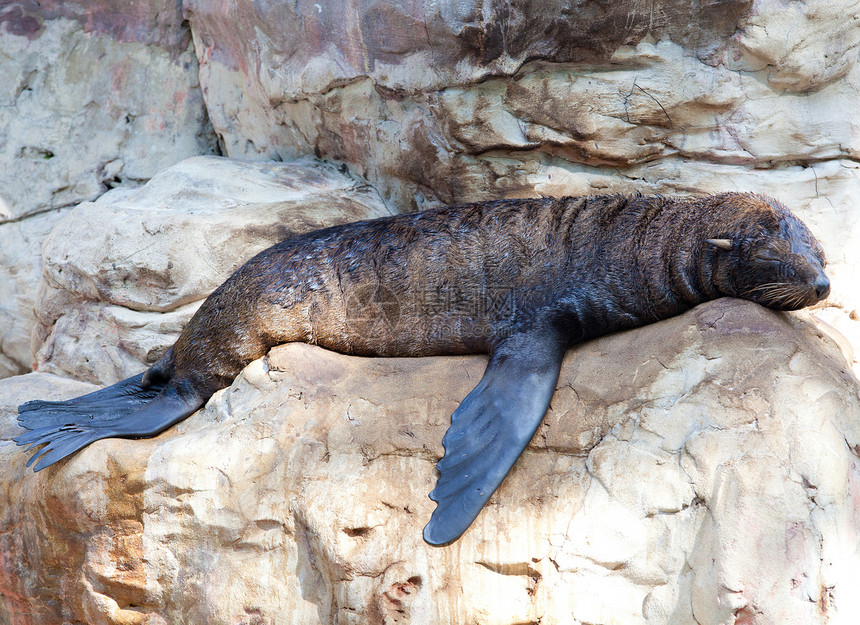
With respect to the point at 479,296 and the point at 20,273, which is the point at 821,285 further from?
the point at 20,273

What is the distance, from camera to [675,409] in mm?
3135

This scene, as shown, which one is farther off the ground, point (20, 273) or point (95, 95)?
point (95, 95)

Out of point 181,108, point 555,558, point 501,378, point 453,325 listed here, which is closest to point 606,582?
point 555,558

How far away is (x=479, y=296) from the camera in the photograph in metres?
4.02

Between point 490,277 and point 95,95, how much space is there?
517cm

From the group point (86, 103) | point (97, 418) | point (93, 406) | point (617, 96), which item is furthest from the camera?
point (86, 103)

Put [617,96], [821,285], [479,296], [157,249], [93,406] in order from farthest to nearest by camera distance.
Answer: [157,249], [617,96], [93,406], [479,296], [821,285]

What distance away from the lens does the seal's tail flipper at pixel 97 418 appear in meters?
3.99

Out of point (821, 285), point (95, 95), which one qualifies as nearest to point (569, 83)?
point (821, 285)

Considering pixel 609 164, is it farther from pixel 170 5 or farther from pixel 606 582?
pixel 170 5

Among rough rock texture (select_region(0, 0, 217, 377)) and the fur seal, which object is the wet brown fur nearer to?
the fur seal

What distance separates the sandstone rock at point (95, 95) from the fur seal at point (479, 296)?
3.44 meters

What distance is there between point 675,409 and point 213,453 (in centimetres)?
205

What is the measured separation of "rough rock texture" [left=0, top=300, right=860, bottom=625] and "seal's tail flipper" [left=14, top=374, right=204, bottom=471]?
13 centimetres
